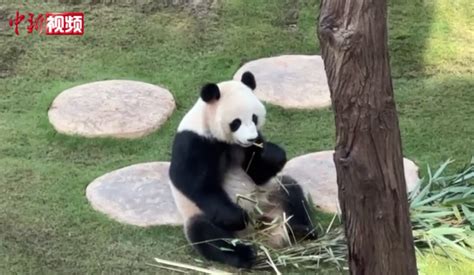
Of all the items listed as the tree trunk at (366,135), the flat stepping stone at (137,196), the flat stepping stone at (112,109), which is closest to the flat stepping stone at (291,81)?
the flat stepping stone at (112,109)

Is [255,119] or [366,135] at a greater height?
[366,135]

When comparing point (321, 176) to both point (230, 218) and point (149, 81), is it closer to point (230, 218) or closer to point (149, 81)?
point (230, 218)

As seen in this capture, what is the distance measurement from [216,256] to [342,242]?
51cm

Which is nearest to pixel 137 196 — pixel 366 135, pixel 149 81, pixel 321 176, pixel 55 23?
pixel 321 176

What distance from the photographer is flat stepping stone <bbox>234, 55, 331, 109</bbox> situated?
4.71 meters

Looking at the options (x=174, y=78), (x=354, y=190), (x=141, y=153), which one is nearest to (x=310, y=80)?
(x=174, y=78)

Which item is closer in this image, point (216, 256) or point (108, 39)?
point (216, 256)

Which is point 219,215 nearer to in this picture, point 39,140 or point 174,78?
point 39,140

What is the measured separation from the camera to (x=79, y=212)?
12.4ft

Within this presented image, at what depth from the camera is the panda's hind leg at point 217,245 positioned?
3.37 metres

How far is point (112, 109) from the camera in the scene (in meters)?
4.53

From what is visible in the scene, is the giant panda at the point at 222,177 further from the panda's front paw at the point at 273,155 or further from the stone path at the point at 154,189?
the stone path at the point at 154,189

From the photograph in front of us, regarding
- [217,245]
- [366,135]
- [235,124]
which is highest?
[366,135]

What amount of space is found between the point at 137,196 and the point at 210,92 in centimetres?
69
